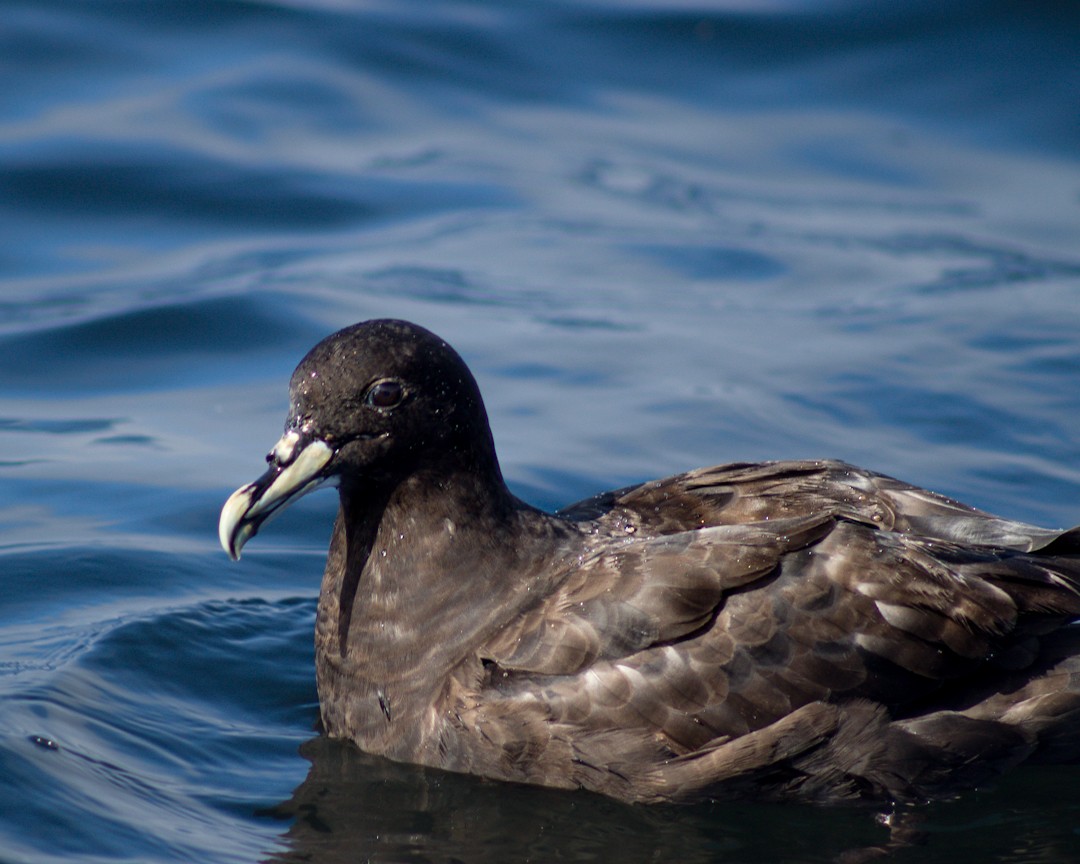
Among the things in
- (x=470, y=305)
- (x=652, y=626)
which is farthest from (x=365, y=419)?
(x=470, y=305)

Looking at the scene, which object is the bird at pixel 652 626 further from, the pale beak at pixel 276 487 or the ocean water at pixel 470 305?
the ocean water at pixel 470 305

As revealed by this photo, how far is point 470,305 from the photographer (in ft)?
37.0

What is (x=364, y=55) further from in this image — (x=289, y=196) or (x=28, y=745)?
(x=28, y=745)

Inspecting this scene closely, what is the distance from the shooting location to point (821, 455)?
30.0 feet

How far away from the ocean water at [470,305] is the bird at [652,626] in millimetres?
187

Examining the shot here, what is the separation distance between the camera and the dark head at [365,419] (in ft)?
19.1

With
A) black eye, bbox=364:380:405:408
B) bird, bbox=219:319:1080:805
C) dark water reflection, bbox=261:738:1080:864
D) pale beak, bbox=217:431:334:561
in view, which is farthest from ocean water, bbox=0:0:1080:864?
black eye, bbox=364:380:405:408

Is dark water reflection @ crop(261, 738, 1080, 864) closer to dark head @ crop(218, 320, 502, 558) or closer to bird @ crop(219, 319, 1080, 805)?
bird @ crop(219, 319, 1080, 805)

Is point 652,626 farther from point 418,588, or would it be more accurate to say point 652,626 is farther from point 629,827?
point 418,588

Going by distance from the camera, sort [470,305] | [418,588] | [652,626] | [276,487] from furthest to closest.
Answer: [470,305] → [418,588] → [276,487] → [652,626]

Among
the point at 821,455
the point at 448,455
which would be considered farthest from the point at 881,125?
the point at 448,455

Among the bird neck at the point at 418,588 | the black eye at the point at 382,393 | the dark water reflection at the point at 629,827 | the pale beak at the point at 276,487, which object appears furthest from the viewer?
the bird neck at the point at 418,588

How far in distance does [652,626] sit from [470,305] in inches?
233

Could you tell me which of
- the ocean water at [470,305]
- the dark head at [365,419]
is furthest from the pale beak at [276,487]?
the ocean water at [470,305]
